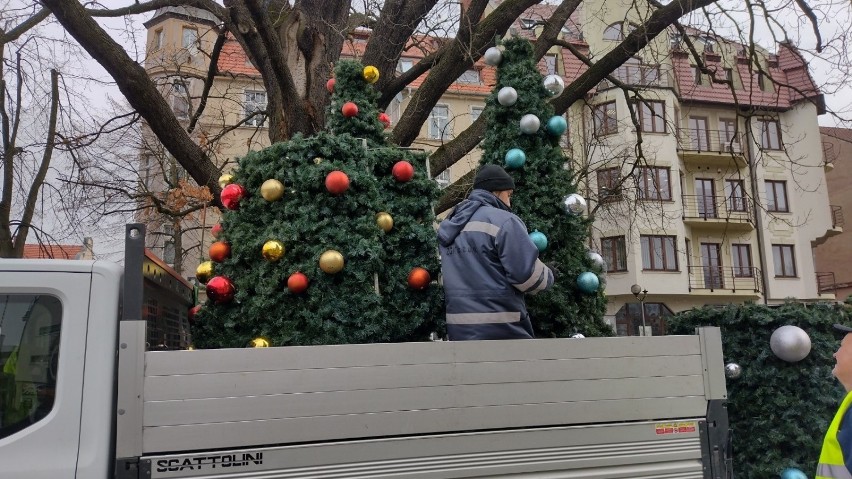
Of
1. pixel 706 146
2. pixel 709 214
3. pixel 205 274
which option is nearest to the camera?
pixel 205 274

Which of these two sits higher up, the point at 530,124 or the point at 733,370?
the point at 530,124

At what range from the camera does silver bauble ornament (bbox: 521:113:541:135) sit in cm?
504

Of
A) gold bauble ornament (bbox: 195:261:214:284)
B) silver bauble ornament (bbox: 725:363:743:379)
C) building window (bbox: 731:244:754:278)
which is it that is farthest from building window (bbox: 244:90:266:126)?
building window (bbox: 731:244:754:278)

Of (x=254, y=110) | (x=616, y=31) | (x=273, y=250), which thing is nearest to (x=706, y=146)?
(x=616, y=31)

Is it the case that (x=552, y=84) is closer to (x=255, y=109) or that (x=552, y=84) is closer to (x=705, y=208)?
(x=255, y=109)

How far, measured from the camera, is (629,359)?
291cm

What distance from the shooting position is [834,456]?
224 centimetres

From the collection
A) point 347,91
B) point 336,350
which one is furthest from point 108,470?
point 347,91

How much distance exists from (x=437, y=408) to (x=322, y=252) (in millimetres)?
1563

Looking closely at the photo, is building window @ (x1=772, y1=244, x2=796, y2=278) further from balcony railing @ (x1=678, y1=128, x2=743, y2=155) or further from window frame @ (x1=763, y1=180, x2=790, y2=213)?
balcony railing @ (x1=678, y1=128, x2=743, y2=155)

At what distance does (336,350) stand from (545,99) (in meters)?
3.35

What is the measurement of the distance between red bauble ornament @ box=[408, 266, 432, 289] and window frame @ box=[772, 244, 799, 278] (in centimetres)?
3035

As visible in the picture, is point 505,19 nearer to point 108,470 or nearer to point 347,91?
point 347,91

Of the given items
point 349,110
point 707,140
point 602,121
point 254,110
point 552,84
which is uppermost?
point 707,140
